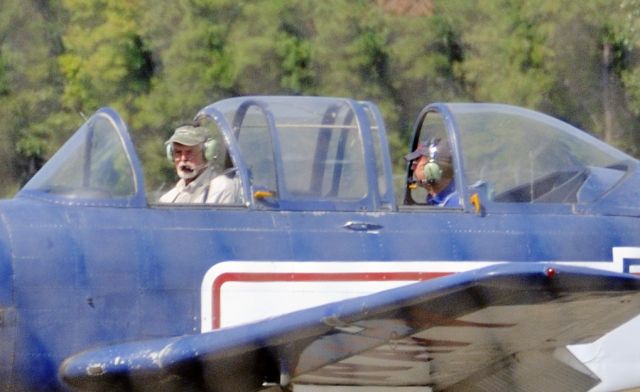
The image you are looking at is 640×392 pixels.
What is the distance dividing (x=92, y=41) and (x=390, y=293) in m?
19.9

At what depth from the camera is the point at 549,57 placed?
77.5 feet

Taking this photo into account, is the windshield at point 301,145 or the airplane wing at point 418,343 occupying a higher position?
the windshield at point 301,145

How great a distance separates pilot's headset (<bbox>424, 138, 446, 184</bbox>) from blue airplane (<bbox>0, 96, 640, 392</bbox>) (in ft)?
0.62

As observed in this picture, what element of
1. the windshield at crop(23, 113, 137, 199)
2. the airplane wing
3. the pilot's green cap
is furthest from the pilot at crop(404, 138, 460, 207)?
the windshield at crop(23, 113, 137, 199)

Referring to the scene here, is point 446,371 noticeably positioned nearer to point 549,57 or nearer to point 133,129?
point 133,129

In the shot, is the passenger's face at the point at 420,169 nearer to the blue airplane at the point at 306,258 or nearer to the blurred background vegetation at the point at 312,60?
the blue airplane at the point at 306,258

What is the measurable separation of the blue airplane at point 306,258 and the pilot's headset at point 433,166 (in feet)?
0.62

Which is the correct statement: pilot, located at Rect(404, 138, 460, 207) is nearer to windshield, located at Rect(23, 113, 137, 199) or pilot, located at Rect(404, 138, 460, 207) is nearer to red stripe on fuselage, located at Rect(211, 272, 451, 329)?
red stripe on fuselage, located at Rect(211, 272, 451, 329)

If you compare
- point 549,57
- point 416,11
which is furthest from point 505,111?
point 416,11

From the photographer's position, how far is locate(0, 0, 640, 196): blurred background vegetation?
22.9 metres

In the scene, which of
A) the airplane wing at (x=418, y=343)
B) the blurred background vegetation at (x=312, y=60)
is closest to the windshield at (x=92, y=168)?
the airplane wing at (x=418, y=343)

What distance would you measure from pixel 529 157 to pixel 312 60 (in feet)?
58.8

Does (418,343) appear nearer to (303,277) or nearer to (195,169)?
(303,277)

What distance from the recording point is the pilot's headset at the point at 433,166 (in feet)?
21.3
